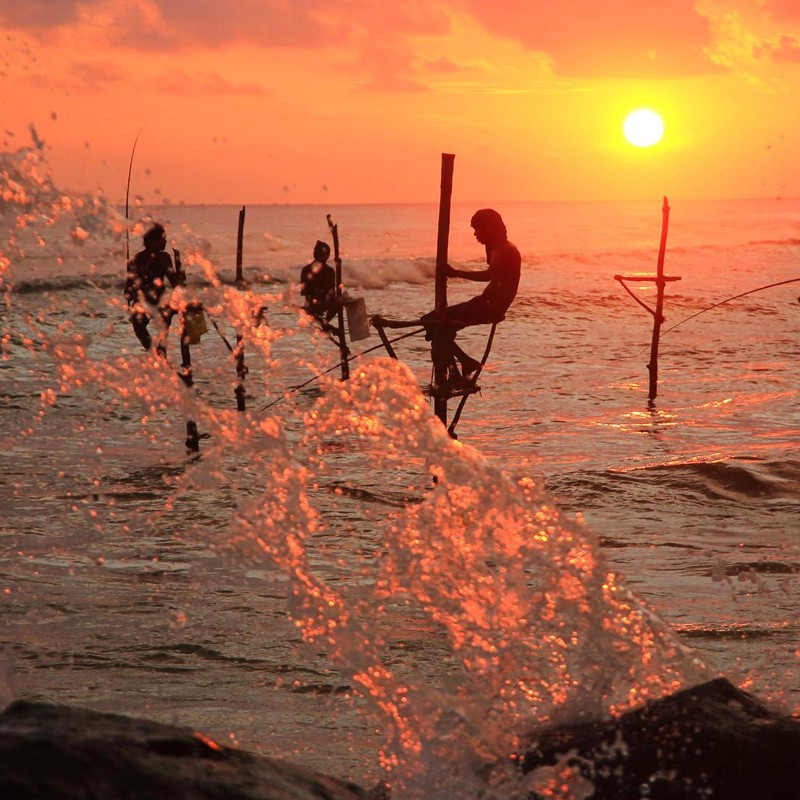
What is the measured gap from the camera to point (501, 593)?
600 cm

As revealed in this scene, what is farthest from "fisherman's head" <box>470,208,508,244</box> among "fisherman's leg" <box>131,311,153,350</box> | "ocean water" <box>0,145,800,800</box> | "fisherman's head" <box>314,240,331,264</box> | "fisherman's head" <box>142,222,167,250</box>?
"fisherman's head" <box>314,240,331,264</box>

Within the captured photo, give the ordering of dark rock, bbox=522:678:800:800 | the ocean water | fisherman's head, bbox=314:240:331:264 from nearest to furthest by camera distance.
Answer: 1. dark rock, bbox=522:678:800:800
2. the ocean water
3. fisherman's head, bbox=314:240:331:264

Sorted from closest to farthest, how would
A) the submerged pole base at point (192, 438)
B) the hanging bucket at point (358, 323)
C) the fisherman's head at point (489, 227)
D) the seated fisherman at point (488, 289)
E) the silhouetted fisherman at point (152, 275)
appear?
1. the seated fisherman at point (488, 289)
2. the fisherman's head at point (489, 227)
3. the hanging bucket at point (358, 323)
4. the silhouetted fisherman at point (152, 275)
5. the submerged pole base at point (192, 438)

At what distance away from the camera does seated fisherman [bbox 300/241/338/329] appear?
51.6 feet

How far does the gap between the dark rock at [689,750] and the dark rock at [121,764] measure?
3.78ft

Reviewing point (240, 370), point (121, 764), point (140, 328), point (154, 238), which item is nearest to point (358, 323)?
point (154, 238)

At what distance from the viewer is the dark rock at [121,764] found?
3174mm

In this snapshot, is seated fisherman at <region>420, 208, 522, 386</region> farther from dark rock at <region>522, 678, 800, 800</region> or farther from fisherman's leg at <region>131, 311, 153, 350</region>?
dark rock at <region>522, 678, 800, 800</region>

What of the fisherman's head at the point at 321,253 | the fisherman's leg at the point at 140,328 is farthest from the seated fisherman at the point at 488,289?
the fisherman's head at the point at 321,253

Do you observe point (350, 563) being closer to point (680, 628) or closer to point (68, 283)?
point (680, 628)

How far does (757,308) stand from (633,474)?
25967 millimetres

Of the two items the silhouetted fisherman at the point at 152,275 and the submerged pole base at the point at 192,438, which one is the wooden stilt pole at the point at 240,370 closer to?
the submerged pole base at the point at 192,438

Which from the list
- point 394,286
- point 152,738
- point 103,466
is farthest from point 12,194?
A: point 394,286

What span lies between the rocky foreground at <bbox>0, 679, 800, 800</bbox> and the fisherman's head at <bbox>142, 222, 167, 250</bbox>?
9.00 meters
